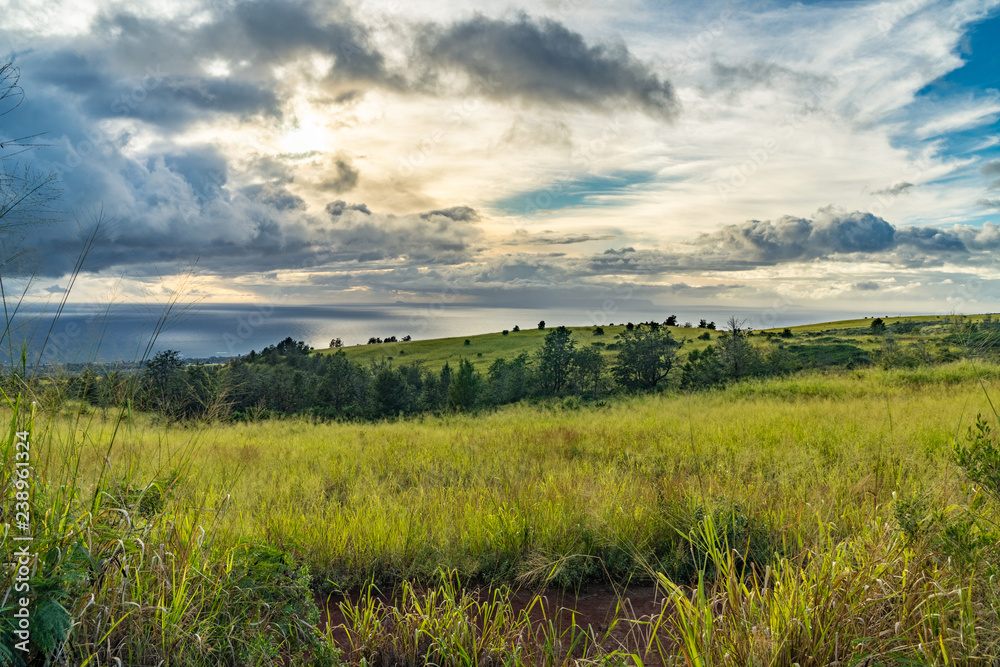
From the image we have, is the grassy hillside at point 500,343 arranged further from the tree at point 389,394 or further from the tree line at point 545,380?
the tree at point 389,394

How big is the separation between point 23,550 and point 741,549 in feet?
16.7

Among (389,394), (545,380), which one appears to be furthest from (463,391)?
(545,380)

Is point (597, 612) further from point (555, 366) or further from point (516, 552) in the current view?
point (555, 366)

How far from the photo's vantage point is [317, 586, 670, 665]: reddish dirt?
3584mm

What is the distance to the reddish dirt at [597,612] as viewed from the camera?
11.8 ft

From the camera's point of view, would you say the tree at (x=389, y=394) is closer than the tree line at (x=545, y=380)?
No

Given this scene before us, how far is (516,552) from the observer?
4793 mm

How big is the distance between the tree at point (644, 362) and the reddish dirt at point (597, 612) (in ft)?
84.0

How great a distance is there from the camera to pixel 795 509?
516 centimetres

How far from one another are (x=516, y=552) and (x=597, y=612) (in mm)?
959

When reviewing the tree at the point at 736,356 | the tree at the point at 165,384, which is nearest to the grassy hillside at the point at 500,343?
the tree at the point at 736,356

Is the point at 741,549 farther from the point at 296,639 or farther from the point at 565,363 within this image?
the point at 565,363

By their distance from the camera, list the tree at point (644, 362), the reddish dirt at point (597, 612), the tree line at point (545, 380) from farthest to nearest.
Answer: the tree at point (644, 362)
the tree line at point (545, 380)
the reddish dirt at point (597, 612)

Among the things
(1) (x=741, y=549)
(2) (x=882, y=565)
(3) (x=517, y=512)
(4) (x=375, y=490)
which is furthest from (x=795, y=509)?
(4) (x=375, y=490)
